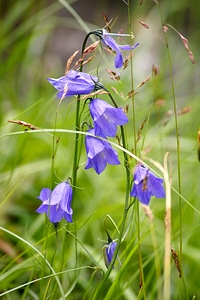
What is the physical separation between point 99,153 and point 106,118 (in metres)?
0.09

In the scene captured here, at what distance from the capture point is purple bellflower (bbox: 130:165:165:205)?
1.37 meters

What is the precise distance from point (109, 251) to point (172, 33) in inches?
132

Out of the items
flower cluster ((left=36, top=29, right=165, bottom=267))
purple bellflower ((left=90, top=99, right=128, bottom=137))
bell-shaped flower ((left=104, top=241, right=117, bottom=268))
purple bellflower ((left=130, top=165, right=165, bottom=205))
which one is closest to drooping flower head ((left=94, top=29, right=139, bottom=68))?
flower cluster ((left=36, top=29, right=165, bottom=267))

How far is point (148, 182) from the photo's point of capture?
140 centimetres

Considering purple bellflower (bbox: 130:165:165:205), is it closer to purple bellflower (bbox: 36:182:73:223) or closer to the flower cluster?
the flower cluster

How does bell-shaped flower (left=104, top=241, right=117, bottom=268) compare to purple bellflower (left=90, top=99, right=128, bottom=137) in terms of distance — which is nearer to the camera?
purple bellflower (left=90, top=99, right=128, bottom=137)

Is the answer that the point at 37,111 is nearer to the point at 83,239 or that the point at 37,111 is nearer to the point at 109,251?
the point at 83,239

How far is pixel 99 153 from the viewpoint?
4.62 feet

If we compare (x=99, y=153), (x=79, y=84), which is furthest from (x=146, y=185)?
(x=79, y=84)

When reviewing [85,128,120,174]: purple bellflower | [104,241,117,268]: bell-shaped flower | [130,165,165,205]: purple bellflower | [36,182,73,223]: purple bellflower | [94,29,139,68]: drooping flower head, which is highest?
[94,29,139,68]: drooping flower head

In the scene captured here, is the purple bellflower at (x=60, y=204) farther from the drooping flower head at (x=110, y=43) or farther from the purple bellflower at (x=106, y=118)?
the drooping flower head at (x=110, y=43)

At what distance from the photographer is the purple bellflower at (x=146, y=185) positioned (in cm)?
137

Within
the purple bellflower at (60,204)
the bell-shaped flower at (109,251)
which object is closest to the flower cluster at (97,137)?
the purple bellflower at (60,204)

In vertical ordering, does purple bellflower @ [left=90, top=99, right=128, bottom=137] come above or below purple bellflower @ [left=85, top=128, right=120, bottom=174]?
above
